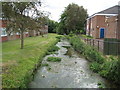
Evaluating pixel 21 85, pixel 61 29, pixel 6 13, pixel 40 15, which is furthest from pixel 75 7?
pixel 21 85

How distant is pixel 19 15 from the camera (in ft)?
43.1

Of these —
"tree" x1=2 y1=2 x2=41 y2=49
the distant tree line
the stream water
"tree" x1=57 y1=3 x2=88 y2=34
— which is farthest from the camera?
"tree" x1=57 y1=3 x2=88 y2=34

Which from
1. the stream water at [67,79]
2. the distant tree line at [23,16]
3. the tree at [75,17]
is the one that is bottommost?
the stream water at [67,79]

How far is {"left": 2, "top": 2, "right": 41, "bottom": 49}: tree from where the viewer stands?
461 inches

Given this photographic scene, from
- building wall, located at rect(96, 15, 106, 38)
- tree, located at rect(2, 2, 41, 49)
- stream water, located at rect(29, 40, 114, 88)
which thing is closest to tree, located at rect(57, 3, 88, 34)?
building wall, located at rect(96, 15, 106, 38)

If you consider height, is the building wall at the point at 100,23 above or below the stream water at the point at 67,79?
above

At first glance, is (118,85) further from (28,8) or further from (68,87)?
(28,8)

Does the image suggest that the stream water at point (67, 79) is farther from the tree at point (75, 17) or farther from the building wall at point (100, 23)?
the tree at point (75, 17)

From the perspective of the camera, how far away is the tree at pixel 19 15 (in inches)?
461

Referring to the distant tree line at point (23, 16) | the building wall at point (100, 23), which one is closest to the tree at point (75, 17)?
the building wall at point (100, 23)

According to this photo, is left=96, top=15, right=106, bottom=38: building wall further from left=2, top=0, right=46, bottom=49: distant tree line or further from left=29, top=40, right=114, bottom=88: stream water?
left=29, top=40, right=114, bottom=88: stream water

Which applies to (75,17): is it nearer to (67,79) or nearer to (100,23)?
(100,23)

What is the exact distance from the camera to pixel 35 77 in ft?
23.6

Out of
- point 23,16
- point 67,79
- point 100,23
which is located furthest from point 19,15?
point 100,23
